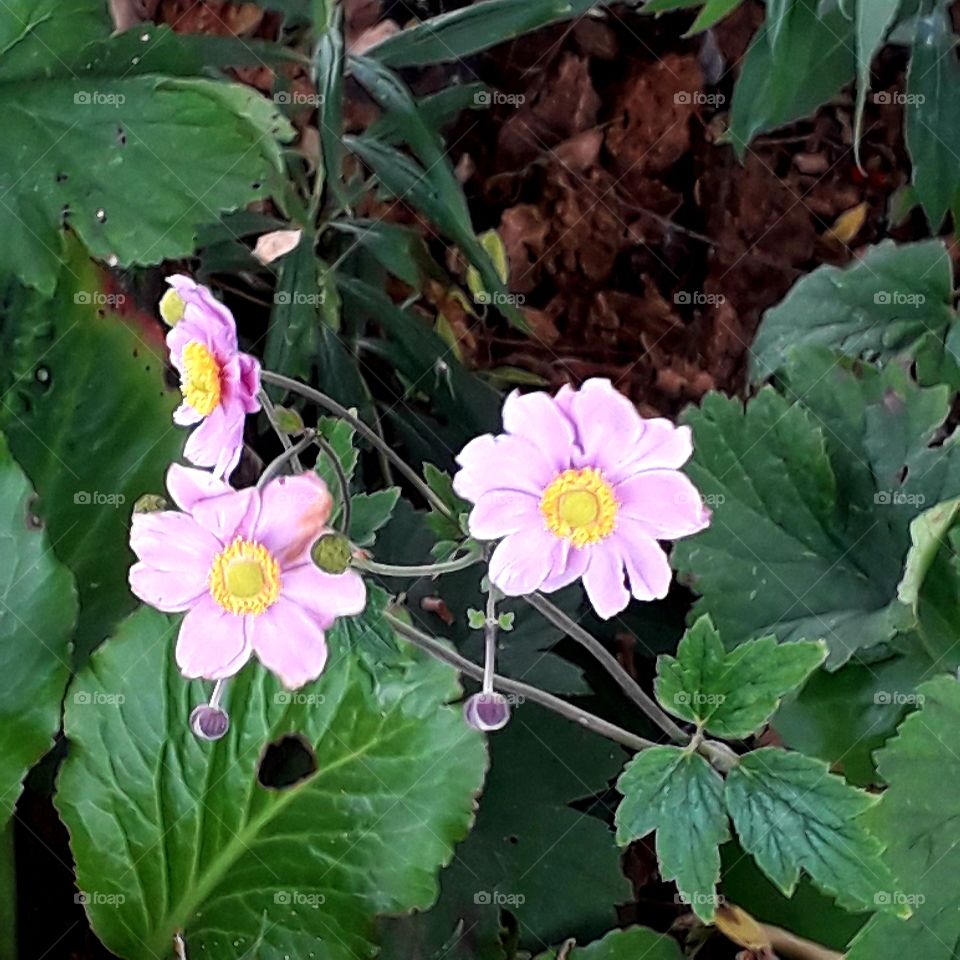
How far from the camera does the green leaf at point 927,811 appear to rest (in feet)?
2.56

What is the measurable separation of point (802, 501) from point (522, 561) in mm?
434

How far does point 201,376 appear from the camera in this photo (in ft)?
2.08

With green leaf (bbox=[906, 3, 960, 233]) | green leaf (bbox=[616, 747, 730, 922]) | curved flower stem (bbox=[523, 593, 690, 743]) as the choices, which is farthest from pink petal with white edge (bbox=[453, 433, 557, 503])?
green leaf (bbox=[906, 3, 960, 233])

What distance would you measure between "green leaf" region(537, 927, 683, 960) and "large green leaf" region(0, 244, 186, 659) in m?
0.59

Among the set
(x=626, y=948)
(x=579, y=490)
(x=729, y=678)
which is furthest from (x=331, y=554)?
(x=626, y=948)

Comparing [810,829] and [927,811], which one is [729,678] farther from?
[927,811]

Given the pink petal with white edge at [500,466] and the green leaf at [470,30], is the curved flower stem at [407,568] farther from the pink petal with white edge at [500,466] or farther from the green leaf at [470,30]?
the green leaf at [470,30]

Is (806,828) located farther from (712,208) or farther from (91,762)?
(712,208)

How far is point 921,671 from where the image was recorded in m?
0.92

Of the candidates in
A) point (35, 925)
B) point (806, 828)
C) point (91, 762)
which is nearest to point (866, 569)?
point (806, 828)

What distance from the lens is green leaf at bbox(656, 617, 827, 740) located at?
0.70 metres

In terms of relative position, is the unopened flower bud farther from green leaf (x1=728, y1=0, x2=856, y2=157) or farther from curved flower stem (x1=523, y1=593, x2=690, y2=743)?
green leaf (x1=728, y1=0, x2=856, y2=157)

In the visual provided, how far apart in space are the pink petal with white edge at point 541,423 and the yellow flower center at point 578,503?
17 millimetres

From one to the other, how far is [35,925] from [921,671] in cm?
91
